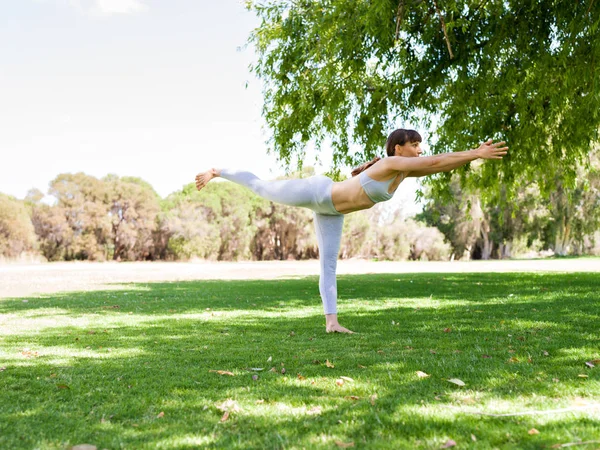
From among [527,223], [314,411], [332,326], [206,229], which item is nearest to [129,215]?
[206,229]

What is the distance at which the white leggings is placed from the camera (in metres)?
5.52

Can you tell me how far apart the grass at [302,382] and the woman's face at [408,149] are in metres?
1.93

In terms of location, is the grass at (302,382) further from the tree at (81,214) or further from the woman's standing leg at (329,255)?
the tree at (81,214)

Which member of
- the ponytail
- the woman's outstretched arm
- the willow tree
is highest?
the willow tree

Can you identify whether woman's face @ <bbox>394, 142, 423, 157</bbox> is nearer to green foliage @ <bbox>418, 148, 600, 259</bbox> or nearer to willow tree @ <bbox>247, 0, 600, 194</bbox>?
willow tree @ <bbox>247, 0, 600, 194</bbox>

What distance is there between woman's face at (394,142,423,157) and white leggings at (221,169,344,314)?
0.78 m

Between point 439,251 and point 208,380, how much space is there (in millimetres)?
56530

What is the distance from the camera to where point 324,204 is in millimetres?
5543

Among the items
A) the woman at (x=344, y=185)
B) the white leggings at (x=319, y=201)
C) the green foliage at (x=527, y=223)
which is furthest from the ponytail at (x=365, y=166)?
the green foliage at (x=527, y=223)

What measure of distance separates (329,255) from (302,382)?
100 inches

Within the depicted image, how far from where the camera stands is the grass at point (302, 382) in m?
2.73

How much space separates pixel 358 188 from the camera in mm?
5344

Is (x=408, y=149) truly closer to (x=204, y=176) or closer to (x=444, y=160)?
(x=444, y=160)

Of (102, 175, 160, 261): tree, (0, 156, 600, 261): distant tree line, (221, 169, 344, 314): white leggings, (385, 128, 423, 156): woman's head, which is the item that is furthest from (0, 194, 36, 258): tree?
(385, 128, 423, 156): woman's head
